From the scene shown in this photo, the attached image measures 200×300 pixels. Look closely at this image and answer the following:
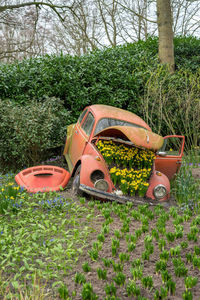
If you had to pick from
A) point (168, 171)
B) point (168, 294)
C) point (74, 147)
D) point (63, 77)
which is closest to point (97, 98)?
point (63, 77)

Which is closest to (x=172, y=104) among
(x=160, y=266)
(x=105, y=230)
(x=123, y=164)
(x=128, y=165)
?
(x=128, y=165)

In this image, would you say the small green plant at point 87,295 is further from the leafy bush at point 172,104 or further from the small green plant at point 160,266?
the leafy bush at point 172,104

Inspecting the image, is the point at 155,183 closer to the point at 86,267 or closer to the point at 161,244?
→ the point at 161,244

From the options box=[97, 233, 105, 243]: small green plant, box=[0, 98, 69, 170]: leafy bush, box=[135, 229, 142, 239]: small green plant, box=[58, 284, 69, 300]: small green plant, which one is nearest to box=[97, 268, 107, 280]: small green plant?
box=[58, 284, 69, 300]: small green plant

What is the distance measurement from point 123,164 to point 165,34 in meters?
7.08

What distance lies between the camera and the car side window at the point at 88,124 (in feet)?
19.8

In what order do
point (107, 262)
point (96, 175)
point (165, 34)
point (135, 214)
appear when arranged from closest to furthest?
1. point (107, 262)
2. point (135, 214)
3. point (96, 175)
4. point (165, 34)

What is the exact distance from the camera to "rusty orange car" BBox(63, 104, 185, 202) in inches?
197

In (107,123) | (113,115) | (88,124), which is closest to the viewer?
(107,123)

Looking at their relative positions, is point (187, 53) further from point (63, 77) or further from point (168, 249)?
point (168, 249)

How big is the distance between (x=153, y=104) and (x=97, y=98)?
5.43ft

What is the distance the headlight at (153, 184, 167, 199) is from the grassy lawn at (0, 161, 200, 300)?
23 cm

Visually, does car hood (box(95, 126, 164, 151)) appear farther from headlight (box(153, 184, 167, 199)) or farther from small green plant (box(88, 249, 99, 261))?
small green plant (box(88, 249, 99, 261))

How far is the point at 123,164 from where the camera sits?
5.34 meters
